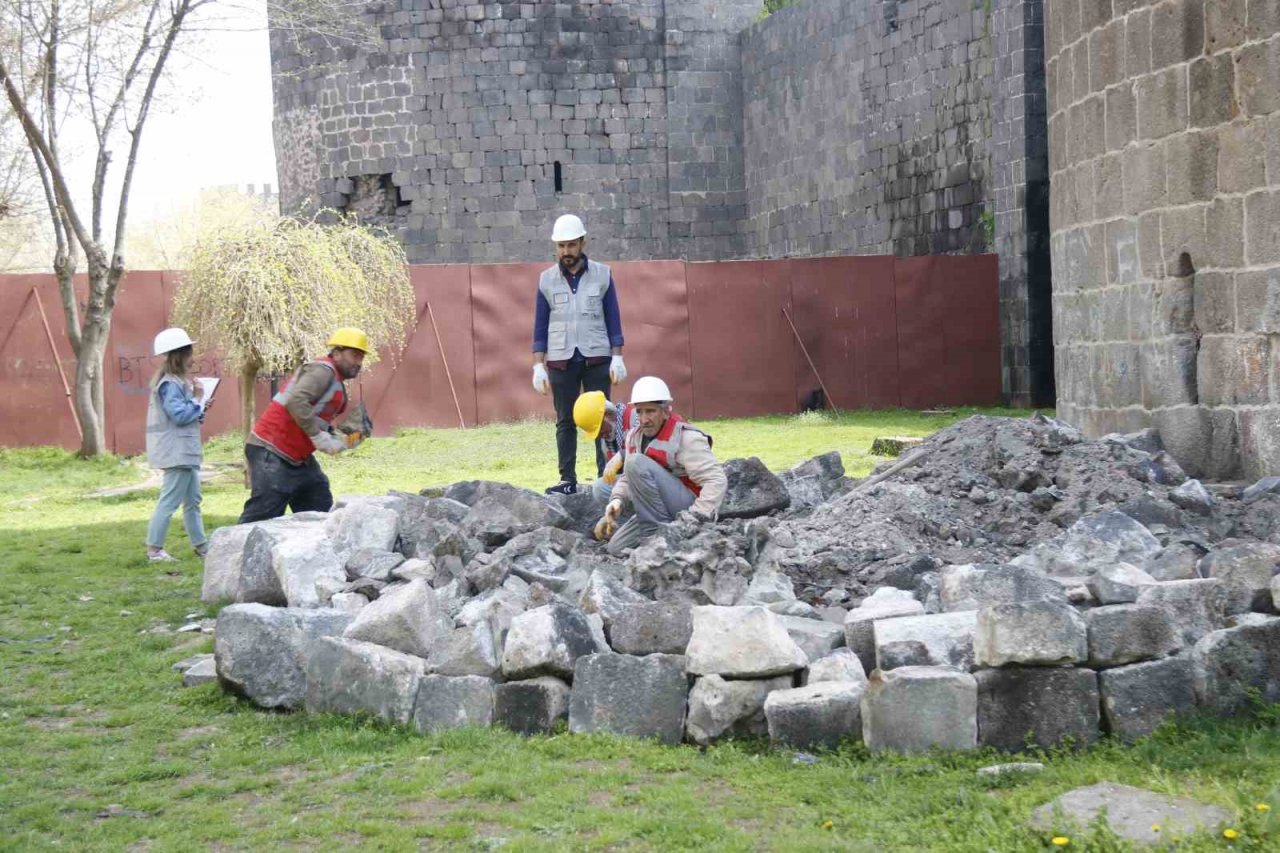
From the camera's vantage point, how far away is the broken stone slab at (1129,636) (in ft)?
16.8

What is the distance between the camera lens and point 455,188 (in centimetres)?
2512

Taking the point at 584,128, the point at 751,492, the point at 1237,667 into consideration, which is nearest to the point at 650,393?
the point at 751,492

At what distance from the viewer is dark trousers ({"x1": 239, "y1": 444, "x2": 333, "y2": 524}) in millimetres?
8500

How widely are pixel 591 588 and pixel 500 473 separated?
312 inches

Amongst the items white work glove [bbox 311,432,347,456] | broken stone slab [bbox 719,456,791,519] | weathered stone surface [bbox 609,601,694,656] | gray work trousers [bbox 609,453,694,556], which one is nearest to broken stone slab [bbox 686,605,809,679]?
weathered stone surface [bbox 609,601,694,656]

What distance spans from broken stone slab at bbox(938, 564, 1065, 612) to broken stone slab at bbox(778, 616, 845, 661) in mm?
413

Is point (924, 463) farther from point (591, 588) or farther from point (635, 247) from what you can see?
point (635, 247)

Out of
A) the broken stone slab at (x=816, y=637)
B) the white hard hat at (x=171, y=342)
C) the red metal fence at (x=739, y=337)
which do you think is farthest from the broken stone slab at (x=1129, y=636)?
the red metal fence at (x=739, y=337)

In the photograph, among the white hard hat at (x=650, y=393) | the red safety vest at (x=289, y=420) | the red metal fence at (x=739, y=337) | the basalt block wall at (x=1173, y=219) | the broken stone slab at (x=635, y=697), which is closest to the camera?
the broken stone slab at (x=635, y=697)

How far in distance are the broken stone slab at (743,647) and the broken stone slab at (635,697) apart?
0.10 meters

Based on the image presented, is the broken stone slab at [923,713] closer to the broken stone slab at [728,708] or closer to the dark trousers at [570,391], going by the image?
the broken stone slab at [728,708]

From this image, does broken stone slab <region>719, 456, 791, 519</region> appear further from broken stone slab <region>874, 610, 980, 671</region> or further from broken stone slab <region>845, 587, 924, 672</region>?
broken stone slab <region>874, 610, 980, 671</region>

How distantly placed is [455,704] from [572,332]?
4.10 metres

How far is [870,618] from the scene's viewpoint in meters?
5.52
